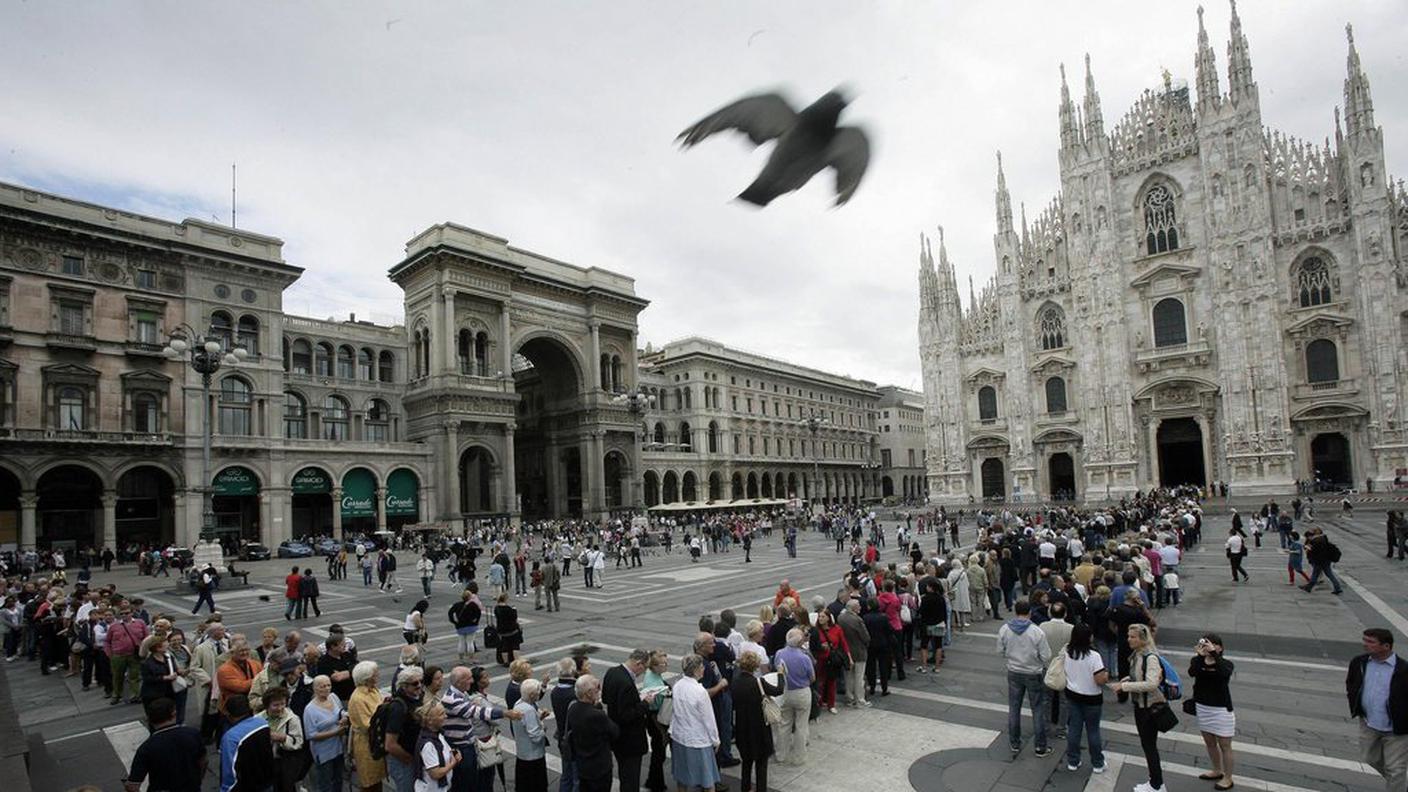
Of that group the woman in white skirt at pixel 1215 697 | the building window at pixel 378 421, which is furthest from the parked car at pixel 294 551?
the woman in white skirt at pixel 1215 697

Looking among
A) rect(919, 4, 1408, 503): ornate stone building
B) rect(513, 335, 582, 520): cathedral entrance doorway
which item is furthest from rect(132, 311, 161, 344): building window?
rect(919, 4, 1408, 503): ornate stone building

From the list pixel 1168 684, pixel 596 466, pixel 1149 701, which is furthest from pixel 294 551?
pixel 1168 684

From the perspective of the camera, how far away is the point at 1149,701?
594cm

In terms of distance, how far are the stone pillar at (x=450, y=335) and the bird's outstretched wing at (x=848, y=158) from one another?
146 ft

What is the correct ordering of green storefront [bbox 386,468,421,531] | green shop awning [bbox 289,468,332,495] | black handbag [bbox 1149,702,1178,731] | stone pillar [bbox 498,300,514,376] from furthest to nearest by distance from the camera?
1. stone pillar [bbox 498,300,514,376]
2. green storefront [bbox 386,468,421,531]
3. green shop awning [bbox 289,468,332,495]
4. black handbag [bbox 1149,702,1178,731]

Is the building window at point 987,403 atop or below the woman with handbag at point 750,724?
atop

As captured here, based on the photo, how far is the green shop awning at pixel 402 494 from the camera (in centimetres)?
4297

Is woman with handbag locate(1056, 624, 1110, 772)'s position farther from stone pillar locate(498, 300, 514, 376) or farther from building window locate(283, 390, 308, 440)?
building window locate(283, 390, 308, 440)

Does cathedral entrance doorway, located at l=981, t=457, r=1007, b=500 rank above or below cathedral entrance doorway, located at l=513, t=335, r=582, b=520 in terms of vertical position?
below

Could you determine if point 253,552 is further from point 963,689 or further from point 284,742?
point 963,689

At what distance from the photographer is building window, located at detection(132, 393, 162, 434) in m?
34.8

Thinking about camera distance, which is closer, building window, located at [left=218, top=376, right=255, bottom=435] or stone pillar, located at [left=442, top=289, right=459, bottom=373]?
building window, located at [left=218, top=376, right=255, bottom=435]

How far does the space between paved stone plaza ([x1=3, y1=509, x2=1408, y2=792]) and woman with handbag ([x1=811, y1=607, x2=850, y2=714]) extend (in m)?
0.32

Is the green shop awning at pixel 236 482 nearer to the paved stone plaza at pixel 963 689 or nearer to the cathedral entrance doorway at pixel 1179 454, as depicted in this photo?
the paved stone plaza at pixel 963 689
